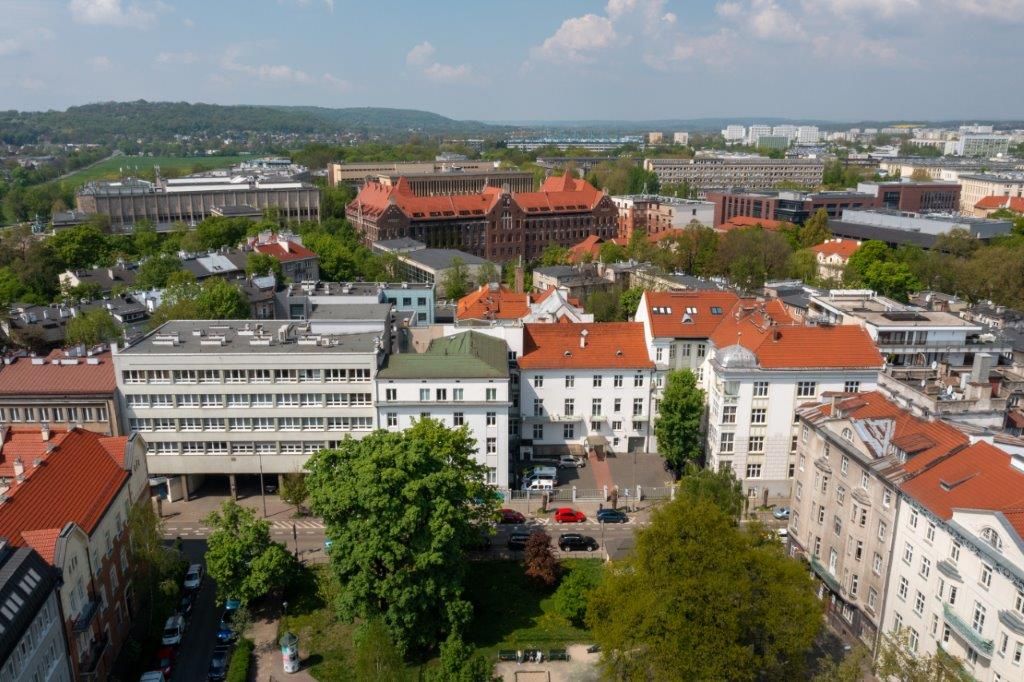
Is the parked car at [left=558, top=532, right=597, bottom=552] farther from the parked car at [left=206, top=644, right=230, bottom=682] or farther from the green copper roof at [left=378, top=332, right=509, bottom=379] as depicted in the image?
the parked car at [left=206, top=644, right=230, bottom=682]

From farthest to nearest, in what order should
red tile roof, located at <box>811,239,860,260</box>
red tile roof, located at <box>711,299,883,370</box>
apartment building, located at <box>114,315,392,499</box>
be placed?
red tile roof, located at <box>811,239,860,260</box>
red tile roof, located at <box>711,299,883,370</box>
apartment building, located at <box>114,315,392,499</box>

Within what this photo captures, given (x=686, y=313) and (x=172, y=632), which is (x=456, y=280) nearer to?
(x=686, y=313)

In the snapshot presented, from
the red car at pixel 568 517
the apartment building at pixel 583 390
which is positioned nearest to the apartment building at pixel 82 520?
the red car at pixel 568 517

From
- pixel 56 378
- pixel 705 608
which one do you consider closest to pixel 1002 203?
pixel 705 608

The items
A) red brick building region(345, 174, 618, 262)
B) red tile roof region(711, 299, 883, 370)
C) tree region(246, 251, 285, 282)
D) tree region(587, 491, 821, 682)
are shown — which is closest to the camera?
tree region(587, 491, 821, 682)

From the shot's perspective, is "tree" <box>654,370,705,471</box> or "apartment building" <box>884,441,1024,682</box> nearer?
"apartment building" <box>884,441,1024,682</box>

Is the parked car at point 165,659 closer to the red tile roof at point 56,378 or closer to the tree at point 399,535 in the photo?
the tree at point 399,535

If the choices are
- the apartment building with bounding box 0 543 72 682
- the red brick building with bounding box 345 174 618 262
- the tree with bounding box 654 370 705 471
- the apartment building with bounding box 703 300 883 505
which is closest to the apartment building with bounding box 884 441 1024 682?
the apartment building with bounding box 703 300 883 505

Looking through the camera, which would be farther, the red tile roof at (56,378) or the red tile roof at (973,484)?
the red tile roof at (56,378)
